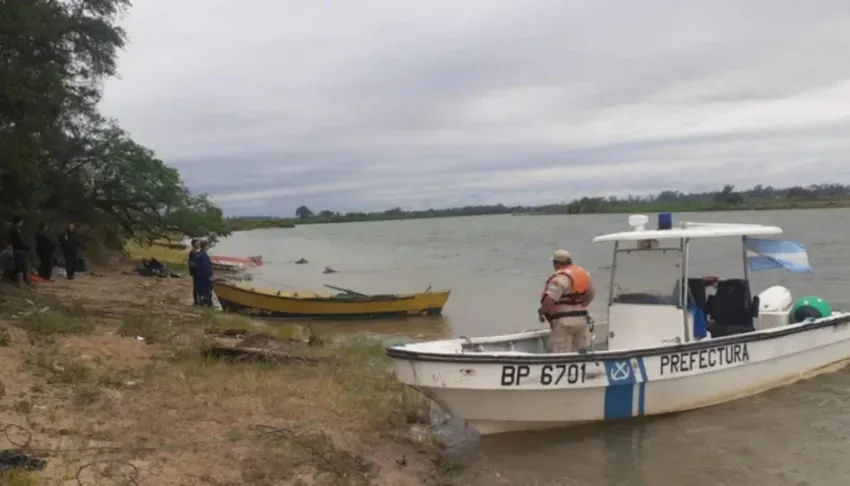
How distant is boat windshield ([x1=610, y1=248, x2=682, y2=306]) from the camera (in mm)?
9750

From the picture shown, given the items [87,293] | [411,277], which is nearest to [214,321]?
[87,293]

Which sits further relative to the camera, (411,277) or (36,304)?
(411,277)

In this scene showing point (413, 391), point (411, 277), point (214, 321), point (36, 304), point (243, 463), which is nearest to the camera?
point (243, 463)

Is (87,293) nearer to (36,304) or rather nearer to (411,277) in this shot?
(36,304)

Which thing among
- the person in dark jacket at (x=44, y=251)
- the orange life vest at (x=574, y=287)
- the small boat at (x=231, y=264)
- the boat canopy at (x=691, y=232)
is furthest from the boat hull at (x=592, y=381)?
the small boat at (x=231, y=264)

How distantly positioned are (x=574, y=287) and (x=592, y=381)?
1.07m

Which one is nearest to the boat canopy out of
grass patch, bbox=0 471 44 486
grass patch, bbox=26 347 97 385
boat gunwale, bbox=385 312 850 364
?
boat gunwale, bbox=385 312 850 364

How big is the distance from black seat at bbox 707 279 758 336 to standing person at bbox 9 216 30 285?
13.5 meters

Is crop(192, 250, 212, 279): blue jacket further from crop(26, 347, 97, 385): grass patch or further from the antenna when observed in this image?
the antenna

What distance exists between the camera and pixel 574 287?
8852 mm

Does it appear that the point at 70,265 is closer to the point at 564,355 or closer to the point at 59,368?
the point at 59,368

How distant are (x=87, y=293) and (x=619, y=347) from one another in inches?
561

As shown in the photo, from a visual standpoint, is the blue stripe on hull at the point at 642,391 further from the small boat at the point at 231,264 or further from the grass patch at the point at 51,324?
the small boat at the point at 231,264

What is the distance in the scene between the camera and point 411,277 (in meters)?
38.6
